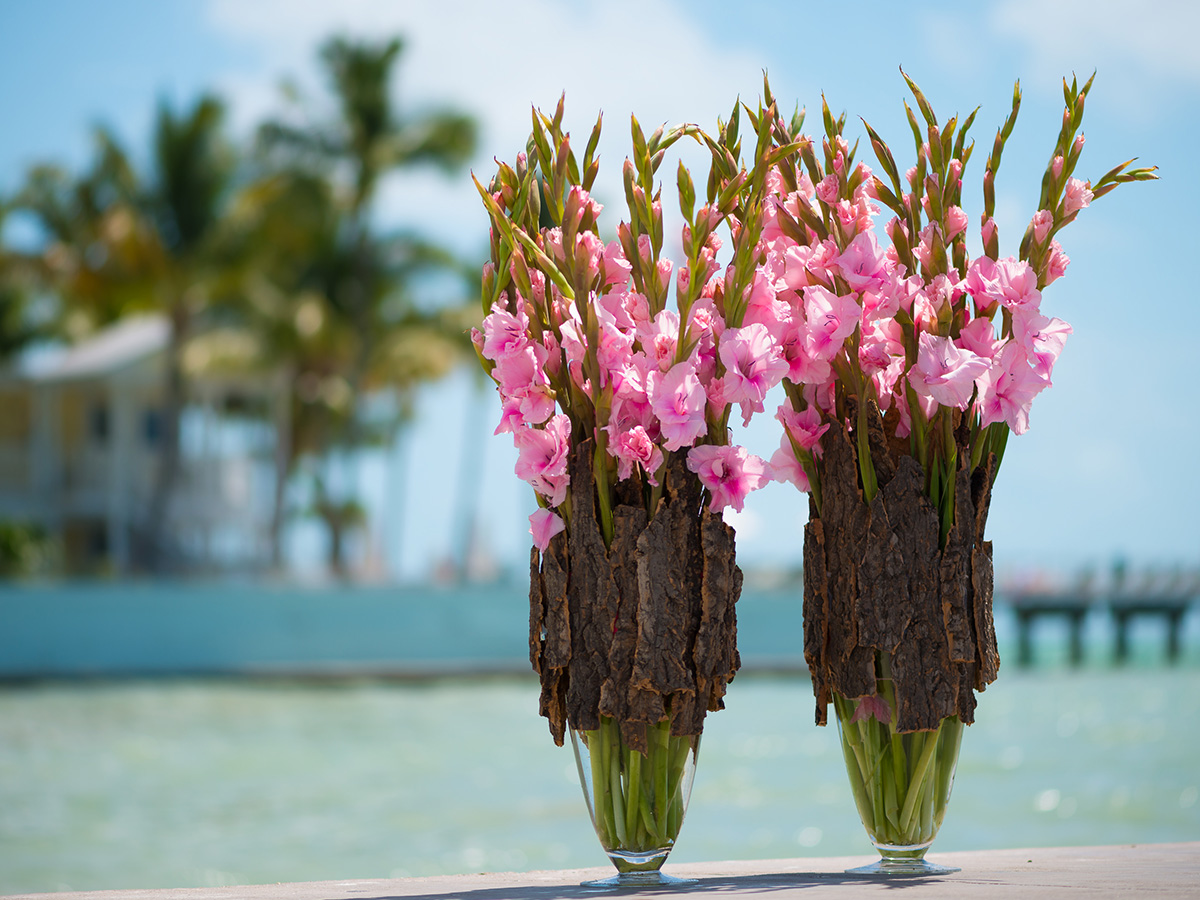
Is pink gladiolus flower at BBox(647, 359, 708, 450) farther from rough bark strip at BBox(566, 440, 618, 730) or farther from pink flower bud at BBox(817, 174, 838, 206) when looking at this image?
pink flower bud at BBox(817, 174, 838, 206)

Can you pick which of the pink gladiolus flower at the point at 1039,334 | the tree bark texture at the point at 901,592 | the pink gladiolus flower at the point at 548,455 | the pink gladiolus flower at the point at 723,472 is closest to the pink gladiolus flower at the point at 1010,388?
the pink gladiolus flower at the point at 1039,334

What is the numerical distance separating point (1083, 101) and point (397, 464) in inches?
1389

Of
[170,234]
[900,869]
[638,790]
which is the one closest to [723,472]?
[638,790]

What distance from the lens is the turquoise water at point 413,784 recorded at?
10.2 meters

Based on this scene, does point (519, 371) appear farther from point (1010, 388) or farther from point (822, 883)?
point (822, 883)

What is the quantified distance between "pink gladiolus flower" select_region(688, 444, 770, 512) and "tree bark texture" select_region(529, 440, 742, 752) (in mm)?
32

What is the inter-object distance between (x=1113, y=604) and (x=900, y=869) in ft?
118

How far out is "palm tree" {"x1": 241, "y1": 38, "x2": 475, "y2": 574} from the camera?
26.8 metres

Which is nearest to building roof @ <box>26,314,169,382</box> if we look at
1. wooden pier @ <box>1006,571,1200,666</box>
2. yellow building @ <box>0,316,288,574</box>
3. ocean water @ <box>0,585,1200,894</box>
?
yellow building @ <box>0,316,288,574</box>

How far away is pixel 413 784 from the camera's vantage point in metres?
13.5

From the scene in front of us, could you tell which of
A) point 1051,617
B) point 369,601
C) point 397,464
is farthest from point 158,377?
point 1051,617

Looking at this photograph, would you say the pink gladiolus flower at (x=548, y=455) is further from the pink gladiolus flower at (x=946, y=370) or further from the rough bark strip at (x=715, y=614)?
the pink gladiolus flower at (x=946, y=370)

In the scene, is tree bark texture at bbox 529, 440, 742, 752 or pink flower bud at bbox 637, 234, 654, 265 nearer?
tree bark texture at bbox 529, 440, 742, 752

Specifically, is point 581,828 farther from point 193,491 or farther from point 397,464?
point 397,464
